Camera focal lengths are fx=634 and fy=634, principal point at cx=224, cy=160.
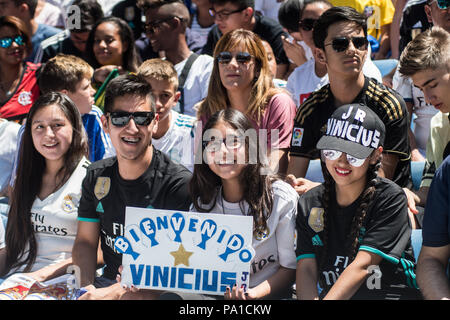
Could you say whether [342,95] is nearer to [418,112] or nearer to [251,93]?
[251,93]

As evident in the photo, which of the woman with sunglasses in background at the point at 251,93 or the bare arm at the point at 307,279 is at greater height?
the woman with sunglasses in background at the point at 251,93

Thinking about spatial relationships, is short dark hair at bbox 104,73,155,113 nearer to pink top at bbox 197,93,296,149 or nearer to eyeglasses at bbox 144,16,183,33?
pink top at bbox 197,93,296,149

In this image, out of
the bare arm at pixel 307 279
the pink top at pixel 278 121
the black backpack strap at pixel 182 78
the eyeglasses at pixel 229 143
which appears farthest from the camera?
the black backpack strap at pixel 182 78

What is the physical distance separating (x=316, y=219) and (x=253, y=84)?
1.46m

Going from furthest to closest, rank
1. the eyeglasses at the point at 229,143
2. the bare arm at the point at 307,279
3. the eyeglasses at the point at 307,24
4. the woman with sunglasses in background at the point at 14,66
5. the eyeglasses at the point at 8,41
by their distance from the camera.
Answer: the eyeglasses at the point at 8,41 < the woman with sunglasses in background at the point at 14,66 < the eyeglasses at the point at 307,24 < the eyeglasses at the point at 229,143 < the bare arm at the point at 307,279

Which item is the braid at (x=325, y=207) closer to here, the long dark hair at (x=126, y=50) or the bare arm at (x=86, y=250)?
the bare arm at (x=86, y=250)

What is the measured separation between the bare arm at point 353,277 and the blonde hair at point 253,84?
4.86ft

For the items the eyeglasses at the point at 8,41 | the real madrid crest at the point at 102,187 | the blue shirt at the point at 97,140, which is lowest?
the real madrid crest at the point at 102,187

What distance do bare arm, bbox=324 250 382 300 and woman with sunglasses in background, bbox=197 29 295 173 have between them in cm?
125

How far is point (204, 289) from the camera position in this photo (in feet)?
10.0

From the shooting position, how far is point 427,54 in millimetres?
3496

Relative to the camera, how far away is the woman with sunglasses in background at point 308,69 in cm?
471

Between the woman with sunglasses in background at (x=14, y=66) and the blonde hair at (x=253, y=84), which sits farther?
the woman with sunglasses in background at (x=14, y=66)

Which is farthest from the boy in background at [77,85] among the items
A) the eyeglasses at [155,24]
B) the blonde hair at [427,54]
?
the blonde hair at [427,54]
